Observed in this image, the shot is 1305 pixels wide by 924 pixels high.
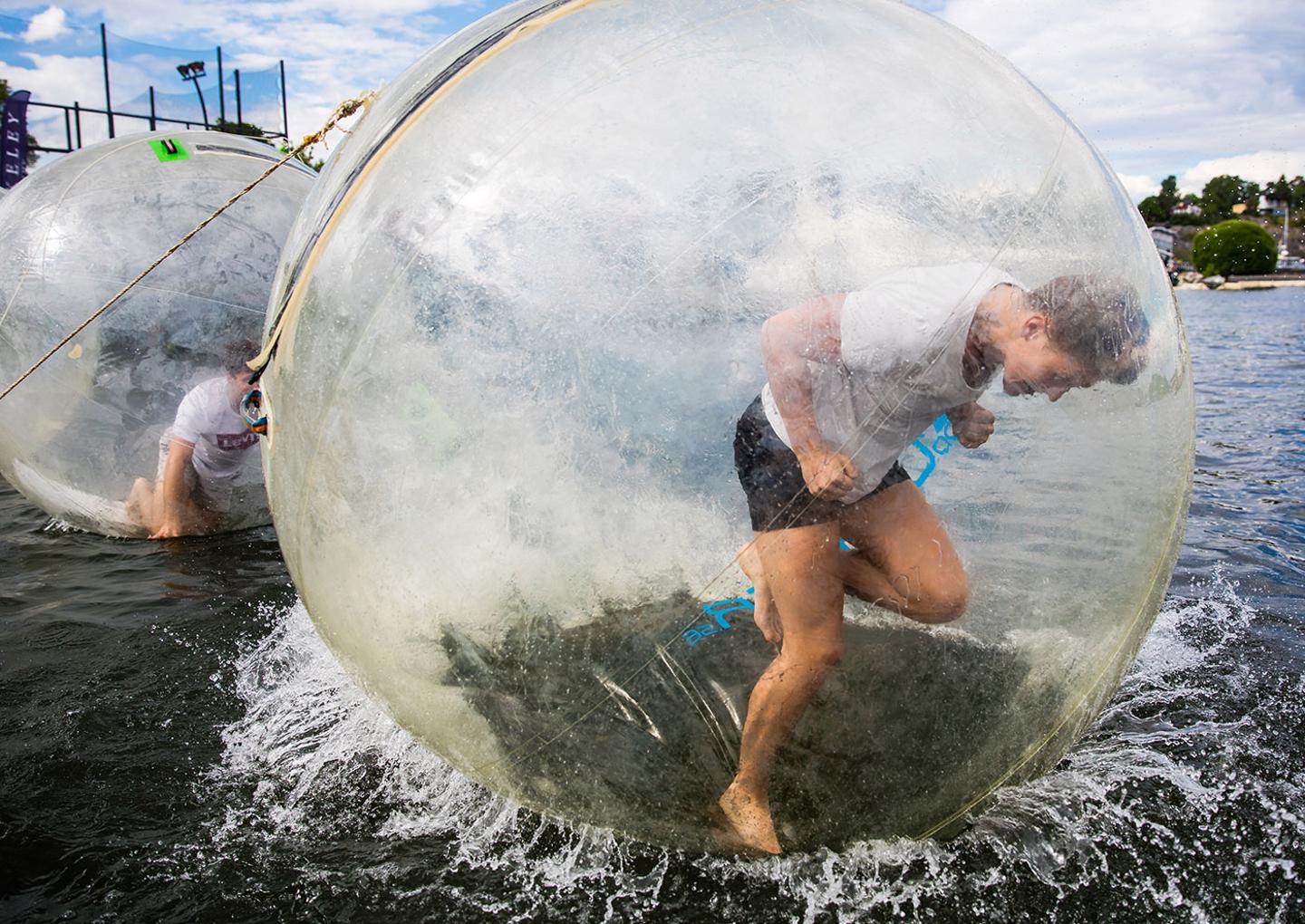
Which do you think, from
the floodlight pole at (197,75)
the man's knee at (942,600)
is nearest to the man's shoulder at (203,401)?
the man's knee at (942,600)

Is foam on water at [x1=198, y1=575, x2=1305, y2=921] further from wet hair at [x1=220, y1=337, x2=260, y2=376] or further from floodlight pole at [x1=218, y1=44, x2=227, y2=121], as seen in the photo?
floodlight pole at [x1=218, y1=44, x2=227, y2=121]

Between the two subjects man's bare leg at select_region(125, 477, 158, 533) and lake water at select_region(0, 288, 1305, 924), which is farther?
man's bare leg at select_region(125, 477, 158, 533)

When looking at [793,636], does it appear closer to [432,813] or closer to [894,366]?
[894,366]

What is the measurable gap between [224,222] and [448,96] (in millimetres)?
3502

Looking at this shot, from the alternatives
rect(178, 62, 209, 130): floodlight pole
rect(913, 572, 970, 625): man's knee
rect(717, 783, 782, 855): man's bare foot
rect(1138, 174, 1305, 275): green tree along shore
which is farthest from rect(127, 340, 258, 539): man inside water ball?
rect(1138, 174, 1305, 275): green tree along shore

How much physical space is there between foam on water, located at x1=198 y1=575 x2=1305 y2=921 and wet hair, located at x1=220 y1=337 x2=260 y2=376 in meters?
2.21


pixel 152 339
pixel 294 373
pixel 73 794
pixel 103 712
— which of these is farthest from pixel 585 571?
pixel 152 339

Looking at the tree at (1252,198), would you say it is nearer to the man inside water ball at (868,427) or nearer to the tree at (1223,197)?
the tree at (1223,197)

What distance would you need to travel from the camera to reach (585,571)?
2.63 meters

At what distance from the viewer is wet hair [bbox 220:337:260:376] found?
5.95 m

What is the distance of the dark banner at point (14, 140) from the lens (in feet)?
58.4

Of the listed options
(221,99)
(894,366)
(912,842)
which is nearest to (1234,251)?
(221,99)

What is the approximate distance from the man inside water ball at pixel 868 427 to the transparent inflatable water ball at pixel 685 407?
0.02 metres

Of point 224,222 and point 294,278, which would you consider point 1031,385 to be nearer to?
point 294,278
